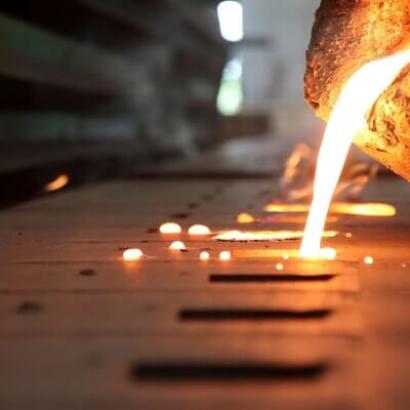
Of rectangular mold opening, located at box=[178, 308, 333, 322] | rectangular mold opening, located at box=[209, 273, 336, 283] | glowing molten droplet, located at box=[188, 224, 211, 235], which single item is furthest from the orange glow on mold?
rectangular mold opening, located at box=[178, 308, 333, 322]

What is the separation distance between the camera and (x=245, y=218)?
2.03 m

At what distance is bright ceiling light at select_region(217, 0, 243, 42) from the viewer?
923 centimetres

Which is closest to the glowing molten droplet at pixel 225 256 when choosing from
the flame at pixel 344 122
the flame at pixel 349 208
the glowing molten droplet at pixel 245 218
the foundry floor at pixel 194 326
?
the foundry floor at pixel 194 326

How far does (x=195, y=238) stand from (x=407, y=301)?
2.14 feet

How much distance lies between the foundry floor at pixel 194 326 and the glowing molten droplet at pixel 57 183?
1.33 metres

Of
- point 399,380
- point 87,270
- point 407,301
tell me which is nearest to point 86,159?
point 87,270

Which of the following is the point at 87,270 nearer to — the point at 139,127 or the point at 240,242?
the point at 240,242

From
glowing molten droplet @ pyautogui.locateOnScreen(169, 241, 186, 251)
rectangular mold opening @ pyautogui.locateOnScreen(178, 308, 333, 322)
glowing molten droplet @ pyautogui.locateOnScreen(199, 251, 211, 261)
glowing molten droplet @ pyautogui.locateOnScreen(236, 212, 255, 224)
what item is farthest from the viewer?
glowing molten droplet @ pyautogui.locateOnScreen(236, 212, 255, 224)

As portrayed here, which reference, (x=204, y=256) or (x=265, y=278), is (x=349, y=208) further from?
(x=265, y=278)

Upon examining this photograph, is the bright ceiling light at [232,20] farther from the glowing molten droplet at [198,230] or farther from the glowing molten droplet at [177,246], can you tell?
the glowing molten droplet at [177,246]

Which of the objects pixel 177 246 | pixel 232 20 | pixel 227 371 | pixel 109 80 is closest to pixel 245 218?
pixel 177 246

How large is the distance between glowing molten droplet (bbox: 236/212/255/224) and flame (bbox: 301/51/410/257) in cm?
42

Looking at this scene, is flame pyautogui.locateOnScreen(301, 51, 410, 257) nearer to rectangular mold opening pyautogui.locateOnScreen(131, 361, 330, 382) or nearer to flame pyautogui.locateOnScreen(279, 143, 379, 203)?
rectangular mold opening pyautogui.locateOnScreen(131, 361, 330, 382)

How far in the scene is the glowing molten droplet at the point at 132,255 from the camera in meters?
1.43
